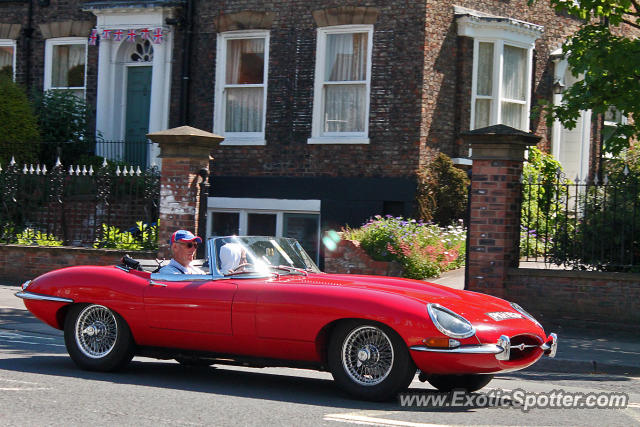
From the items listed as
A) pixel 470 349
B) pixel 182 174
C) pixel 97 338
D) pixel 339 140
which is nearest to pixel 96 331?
pixel 97 338

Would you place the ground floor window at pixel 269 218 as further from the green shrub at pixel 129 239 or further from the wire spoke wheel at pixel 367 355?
the wire spoke wheel at pixel 367 355

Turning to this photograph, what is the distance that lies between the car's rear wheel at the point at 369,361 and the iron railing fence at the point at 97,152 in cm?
1357

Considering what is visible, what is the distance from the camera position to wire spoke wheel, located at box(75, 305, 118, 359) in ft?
29.0

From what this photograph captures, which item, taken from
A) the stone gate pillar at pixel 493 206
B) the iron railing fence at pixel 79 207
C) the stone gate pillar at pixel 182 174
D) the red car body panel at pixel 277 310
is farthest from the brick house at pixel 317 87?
the red car body panel at pixel 277 310

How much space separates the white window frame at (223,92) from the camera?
19438mm

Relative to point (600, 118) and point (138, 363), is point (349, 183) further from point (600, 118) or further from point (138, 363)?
point (138, 363)

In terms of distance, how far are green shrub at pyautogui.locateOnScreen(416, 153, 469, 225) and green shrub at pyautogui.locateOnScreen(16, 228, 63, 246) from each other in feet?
22.3

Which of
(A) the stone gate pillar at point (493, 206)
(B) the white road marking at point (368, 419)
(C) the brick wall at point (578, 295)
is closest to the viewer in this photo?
(B) the white road marking at point (368, 419)

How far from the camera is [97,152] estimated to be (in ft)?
69.5

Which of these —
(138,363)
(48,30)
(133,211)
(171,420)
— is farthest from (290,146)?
(171,420)

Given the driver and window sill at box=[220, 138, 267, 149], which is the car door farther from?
window sill at box=[220, 138, 267, 149]

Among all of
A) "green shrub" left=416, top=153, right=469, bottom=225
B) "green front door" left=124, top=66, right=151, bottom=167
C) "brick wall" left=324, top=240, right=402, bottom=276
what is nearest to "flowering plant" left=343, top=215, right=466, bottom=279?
"brick wall" left=324, top=240, right=402, bottom=276

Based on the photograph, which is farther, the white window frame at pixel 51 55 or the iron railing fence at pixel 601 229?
the white window frame at pixel 51 55

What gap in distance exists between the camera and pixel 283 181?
62.3 ft
